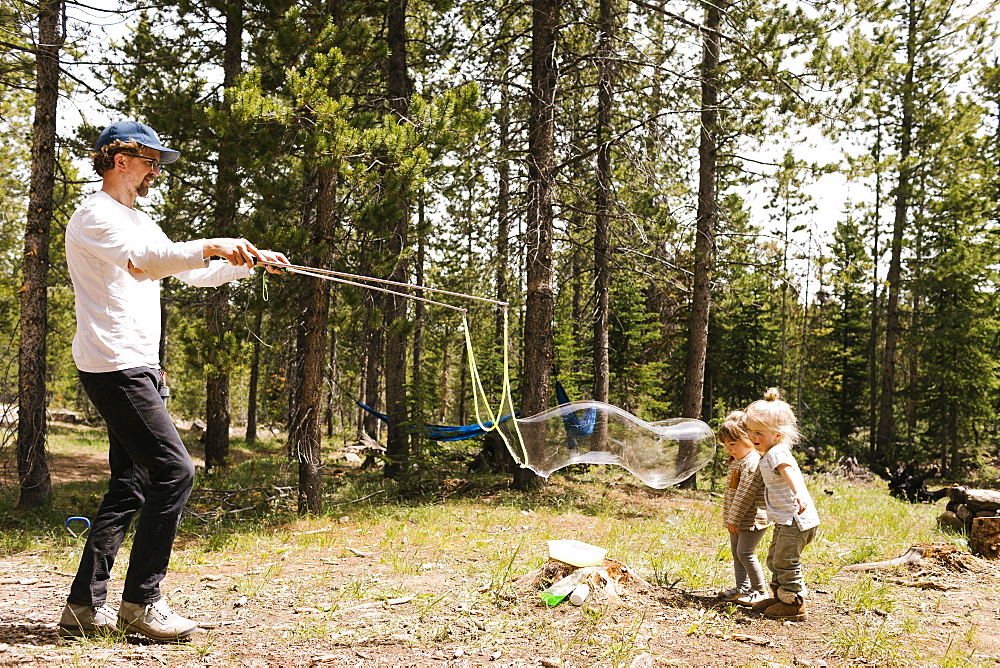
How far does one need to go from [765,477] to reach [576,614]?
1.61 m

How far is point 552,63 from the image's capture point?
10109 millimetres

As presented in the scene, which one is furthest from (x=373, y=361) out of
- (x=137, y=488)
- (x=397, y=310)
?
(x=137, y=488)

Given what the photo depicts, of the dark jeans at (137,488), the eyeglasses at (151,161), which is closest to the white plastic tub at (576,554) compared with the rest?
the dark jeans at (137,488)

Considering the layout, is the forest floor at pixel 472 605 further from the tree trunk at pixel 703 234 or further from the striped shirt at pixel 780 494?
the tree trunk at pixel 703 234

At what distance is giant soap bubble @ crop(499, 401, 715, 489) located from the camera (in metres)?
7.04

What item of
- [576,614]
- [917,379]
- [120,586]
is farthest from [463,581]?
[917,379]

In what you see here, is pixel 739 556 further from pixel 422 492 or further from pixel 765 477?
pixel 422 492

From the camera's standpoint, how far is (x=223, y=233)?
10.5 meters

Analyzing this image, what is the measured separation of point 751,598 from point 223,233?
8.97 meters

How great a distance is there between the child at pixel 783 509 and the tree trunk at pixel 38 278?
8.04m

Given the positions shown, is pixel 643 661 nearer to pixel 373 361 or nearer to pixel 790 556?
pixel 790 556

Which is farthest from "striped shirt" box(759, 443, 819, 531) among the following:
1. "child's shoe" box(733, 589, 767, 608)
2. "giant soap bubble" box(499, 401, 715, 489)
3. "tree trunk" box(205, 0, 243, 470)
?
"tree trunk" box(205, 0, 243, 470)

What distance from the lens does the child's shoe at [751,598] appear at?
15.7ft

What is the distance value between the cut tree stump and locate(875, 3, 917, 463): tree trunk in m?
13.9
